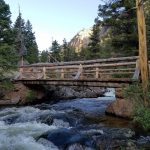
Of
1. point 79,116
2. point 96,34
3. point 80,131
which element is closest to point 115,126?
point 80,131

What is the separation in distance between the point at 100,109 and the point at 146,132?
A: 832cm

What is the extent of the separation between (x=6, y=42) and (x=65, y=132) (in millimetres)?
14742

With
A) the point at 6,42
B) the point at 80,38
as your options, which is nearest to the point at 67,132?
the point at 6,42

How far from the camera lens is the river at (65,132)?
479 inches

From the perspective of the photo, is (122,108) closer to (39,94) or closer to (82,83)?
(82,83)

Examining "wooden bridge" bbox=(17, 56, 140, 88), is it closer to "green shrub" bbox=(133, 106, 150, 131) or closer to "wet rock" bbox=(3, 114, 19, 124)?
"green shrub" bbox=(133, 106, 150, 131)

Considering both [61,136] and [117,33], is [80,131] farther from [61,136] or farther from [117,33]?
[117,33]

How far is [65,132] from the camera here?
539 inches

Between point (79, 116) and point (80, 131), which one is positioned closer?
point (80, 131)

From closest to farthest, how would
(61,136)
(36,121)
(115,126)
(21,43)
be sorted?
(61,136) < (115,126) < (36,121) < (21,43)

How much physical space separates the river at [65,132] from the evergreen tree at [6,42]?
4.87m

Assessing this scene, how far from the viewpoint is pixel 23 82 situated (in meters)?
26.7

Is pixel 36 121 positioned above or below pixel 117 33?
below

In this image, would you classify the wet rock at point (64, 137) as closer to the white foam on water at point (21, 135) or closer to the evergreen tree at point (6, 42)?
the white foam on water at point (21, 135)
